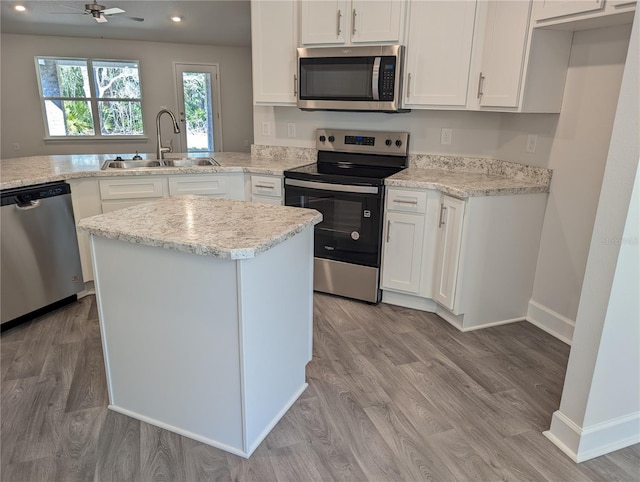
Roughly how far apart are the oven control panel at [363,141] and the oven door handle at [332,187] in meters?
0.60

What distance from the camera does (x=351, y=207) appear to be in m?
2.96

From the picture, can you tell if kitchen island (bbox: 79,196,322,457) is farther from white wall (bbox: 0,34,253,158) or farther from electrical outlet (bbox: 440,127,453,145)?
white wall (bbox: 0,34,253,158)

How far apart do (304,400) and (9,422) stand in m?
1.27

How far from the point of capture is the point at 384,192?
285 centimetres

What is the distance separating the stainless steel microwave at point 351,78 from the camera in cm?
284

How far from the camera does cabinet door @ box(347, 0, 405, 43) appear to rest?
2809 mm

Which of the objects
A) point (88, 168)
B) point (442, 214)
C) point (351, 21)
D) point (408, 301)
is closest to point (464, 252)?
point (442, 214)

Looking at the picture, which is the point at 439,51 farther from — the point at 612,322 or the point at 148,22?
the point at 148,22

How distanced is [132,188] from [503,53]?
253 cm

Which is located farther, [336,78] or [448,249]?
[336,78]

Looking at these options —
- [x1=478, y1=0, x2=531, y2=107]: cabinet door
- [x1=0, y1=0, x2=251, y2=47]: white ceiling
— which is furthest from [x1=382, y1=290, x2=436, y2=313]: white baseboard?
[x1=0, y1=0, x2=251, y2=47]: white ceiling

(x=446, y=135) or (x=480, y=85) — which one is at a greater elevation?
(x=480, y=85)

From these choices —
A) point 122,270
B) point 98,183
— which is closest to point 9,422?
point 122,270

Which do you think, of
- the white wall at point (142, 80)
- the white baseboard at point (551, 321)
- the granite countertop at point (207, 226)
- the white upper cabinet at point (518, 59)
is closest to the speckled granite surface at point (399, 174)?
the white upper cabinet at point (518, 59)
